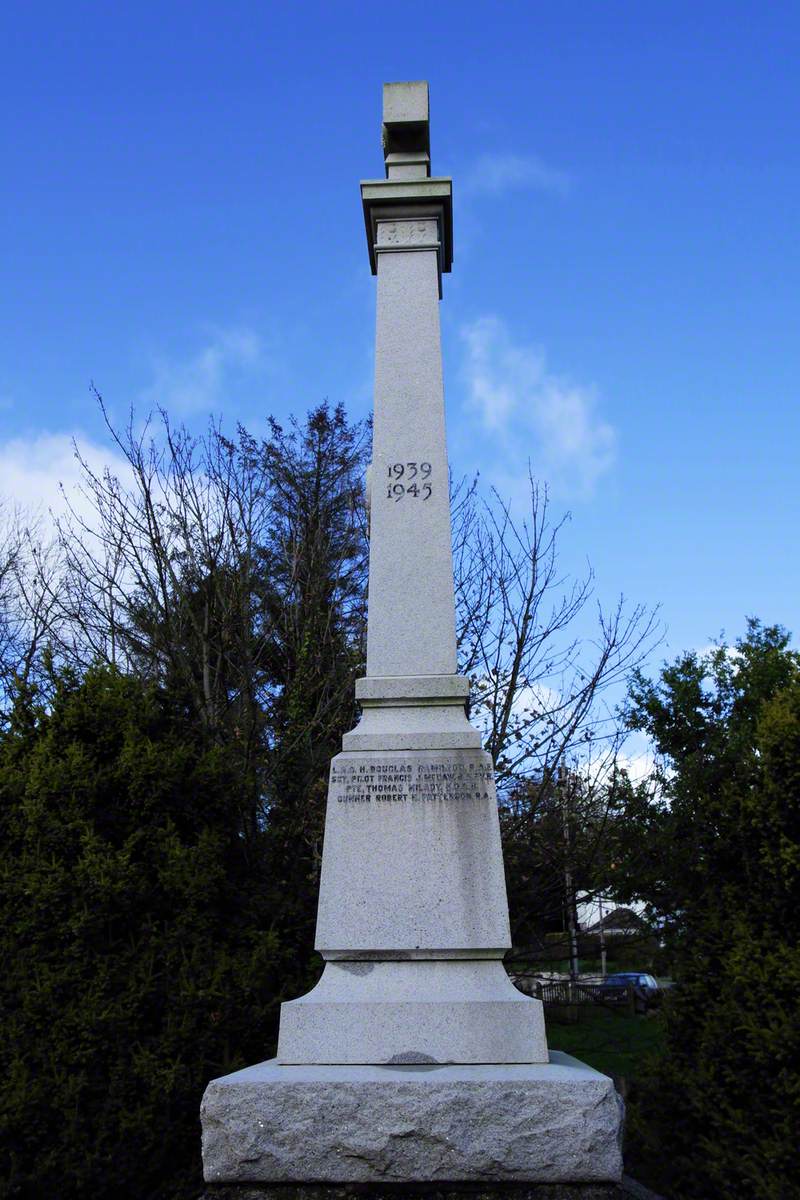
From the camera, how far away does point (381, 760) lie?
5180mm

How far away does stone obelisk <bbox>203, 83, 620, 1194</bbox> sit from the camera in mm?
4004

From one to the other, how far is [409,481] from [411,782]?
1862 mm

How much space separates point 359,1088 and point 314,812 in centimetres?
443

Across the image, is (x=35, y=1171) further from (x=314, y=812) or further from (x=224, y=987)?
(x=314, y=812)

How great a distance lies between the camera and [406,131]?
6.59 m

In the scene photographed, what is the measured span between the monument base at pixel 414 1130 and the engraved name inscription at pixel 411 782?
1.39 metres

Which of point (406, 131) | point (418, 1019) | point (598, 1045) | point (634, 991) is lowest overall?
point (598, 1045)

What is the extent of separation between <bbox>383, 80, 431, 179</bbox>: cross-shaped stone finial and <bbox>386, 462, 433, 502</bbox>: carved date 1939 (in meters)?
2.16

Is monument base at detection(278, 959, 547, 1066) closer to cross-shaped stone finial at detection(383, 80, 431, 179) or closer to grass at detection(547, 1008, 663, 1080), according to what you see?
grass at detection(547, 1008, 663, 1080)

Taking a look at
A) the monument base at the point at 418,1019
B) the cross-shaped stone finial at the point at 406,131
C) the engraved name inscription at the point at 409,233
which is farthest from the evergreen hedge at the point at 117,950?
the cross-shaped stone finial at the point at 406,131

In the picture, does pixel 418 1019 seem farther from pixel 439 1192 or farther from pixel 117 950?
pixel 117 950

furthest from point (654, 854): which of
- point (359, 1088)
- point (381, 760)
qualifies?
point (359, 1088)

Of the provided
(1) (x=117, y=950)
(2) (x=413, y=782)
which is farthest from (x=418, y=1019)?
(1) (x=117, y=950)

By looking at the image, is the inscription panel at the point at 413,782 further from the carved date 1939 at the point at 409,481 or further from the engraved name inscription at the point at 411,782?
the carved date 1939 at the point at 409,481
